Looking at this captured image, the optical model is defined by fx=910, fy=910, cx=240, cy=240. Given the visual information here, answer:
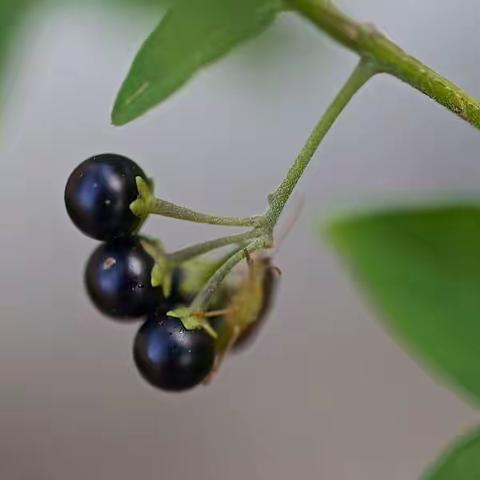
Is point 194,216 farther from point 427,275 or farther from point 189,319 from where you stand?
point 427,275

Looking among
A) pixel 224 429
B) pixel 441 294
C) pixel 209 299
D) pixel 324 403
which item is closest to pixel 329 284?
pixel 324 403

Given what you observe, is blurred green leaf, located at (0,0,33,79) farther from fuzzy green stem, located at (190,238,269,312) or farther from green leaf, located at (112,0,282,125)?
fuzzy green stem, located at (190,238,269,312)

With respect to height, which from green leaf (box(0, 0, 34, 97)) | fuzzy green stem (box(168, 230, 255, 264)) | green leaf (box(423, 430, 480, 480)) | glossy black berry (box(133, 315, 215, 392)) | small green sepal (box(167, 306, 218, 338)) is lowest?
glossy black berry (box(133, 315, 215, 392))

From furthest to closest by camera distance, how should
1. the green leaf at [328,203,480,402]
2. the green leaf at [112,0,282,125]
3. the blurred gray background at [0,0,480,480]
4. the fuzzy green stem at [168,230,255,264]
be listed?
1. the blurred gray background at [0,0,480,480]
2. the green leaf at [328,203,480,402]
3. the fuzzy green stem at [168,230,255,264]
4. the green leaf at [112,0,282,125]

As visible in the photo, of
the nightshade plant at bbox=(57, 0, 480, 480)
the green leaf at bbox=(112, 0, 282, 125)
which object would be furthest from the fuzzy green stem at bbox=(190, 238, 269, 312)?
the green leaf at bbox=(112, 0, 282, 125)

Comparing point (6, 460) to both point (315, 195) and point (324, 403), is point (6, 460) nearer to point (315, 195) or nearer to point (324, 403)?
point (324, 403)
